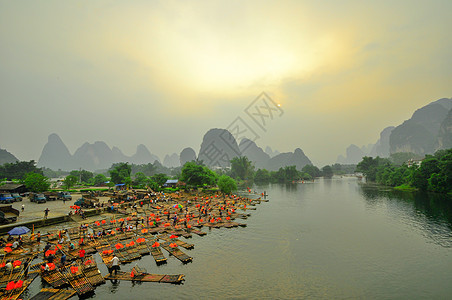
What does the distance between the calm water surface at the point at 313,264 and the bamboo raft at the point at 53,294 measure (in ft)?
4.61

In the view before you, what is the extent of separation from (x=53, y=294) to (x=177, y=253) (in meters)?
8.68

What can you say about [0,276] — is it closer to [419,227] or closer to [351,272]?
[351,272]

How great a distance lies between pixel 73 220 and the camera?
27.2 metres

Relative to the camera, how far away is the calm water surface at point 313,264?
1434 centimetres

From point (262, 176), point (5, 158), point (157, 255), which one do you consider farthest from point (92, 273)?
point (5, 158)

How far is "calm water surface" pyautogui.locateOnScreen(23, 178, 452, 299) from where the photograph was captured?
14336mm

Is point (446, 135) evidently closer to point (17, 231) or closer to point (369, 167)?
point (369, 167)

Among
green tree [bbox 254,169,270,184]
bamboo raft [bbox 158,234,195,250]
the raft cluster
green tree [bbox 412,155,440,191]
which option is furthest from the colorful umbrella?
green tree [bbox 254,169,270,184]

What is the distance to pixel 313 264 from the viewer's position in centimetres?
1856

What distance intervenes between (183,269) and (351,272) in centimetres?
1285

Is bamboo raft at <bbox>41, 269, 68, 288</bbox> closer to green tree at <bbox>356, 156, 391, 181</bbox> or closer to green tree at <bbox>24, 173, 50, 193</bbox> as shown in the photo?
green tree at <bbox>24, 173, 50, 193</bbox>

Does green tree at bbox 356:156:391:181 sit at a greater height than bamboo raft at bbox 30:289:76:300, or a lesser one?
greater

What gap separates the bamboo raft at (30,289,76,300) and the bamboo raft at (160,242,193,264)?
7426 millimetres

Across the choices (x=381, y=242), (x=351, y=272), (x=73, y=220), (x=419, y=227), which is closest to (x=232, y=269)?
(x=351, y=272)
